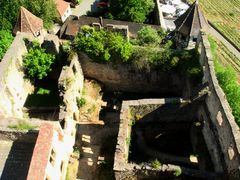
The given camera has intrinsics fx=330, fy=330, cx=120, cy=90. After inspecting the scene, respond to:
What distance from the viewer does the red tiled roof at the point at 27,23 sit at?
31.9 metres

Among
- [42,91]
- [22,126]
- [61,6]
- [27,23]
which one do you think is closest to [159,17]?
[61,6]

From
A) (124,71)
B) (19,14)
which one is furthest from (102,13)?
(124,71)

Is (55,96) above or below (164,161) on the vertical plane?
above

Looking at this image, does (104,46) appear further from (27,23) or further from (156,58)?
(27,23)

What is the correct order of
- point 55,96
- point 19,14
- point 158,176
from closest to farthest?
point 158,176, point 55,96, point 19,14

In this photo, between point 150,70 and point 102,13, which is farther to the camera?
point 102,13

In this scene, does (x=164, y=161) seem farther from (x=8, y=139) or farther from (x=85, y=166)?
(x=8, y=139)

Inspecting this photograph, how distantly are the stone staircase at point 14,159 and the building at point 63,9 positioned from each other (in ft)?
71.4

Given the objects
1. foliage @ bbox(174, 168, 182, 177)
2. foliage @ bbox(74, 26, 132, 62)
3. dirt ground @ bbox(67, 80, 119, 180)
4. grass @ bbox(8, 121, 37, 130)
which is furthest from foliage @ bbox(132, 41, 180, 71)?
grass @ bbox(8, 121, 37, 130)

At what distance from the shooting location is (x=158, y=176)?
20.1m

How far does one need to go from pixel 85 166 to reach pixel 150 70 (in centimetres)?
934

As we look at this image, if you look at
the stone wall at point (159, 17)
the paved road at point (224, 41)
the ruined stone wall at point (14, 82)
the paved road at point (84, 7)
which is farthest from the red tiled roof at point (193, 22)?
the paved road at point (84, 7)

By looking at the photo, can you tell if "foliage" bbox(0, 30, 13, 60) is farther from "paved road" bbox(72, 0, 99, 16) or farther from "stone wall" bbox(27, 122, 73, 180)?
"stone wall" bbox(27, 122, 73, 180)

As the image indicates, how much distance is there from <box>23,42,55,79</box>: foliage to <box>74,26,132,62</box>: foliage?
3.25 metres
